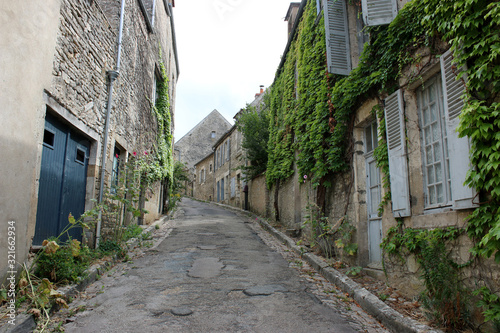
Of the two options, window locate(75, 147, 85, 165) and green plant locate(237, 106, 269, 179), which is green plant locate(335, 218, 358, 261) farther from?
green plant locate(237, 106, 269, 179)

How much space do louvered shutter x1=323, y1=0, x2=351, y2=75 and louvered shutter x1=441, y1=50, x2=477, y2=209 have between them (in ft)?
9.36

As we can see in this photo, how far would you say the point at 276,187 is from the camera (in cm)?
1293

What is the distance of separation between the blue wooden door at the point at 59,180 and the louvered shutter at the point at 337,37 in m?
4.70

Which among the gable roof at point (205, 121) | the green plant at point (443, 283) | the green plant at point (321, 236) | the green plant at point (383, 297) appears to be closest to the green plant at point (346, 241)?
the green plant at point (321, 236)

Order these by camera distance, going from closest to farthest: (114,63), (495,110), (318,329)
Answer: (495,110), (318,329), (114,63)

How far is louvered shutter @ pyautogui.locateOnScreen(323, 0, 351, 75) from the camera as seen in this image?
6641 millimetres

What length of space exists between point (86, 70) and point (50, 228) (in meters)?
2.76

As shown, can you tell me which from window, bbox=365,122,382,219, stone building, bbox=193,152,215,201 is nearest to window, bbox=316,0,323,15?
window, bbox=365,122,382,219

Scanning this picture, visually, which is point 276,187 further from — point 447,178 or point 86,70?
point 447,178

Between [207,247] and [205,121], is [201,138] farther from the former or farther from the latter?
[207,247]

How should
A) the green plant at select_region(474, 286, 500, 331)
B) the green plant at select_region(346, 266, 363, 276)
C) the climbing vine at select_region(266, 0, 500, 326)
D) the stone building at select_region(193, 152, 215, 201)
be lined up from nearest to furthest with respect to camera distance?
the green plant at select_region(474, 286, 500, 331), the climbing vine at select_region(266, 0, 500, 326), the green plant at select_region(346, 266, 363, 276), the stone building at select_region(193, 152, 215, 201)

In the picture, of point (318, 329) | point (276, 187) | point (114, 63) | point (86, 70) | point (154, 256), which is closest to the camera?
point (318, 329)

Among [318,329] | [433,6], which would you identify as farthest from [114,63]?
[318,329]

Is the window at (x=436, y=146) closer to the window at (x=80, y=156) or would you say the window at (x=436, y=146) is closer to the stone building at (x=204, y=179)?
the window at (x=80, y=156)
